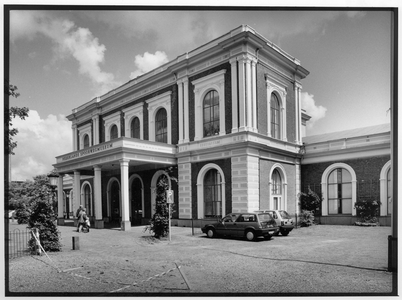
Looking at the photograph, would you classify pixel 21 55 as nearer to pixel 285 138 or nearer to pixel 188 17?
pixel 188 17

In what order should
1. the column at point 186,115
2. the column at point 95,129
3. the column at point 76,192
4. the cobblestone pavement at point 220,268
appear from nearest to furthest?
the cobblestone pavement at point 220,268 → the column at point 186,115 → the column at point 76,192 → the column at point 95,129

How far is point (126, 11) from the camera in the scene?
25.3 ft

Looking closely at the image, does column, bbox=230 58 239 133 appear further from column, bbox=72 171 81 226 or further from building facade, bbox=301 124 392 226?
column, bbox=72 171 81 226

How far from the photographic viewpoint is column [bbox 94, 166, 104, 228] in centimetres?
1369

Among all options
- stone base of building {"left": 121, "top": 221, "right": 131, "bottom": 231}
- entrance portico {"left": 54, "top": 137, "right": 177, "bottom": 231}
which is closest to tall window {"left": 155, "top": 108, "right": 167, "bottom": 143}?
entrance portico {"left": 54, "top": 137, "right": 177, "bottom": 231}

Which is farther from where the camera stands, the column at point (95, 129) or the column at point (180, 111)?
the column at point (95, 129)

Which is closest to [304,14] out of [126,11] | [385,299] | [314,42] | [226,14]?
[314,42]

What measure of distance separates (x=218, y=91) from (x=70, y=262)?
8349 mm

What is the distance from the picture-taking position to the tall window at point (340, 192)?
1031cm

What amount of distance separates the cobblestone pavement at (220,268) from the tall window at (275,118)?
4301 millimetres

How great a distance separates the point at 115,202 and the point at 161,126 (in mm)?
4466

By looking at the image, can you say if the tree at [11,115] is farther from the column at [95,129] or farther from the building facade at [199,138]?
the column at [95,129]

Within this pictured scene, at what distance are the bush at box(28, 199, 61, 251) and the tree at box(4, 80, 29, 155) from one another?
2.22 metres

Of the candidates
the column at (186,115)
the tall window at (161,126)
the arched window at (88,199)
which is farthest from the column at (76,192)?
the column at (186,115)
